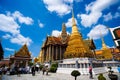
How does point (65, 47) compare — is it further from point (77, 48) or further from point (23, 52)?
point (77, 48)

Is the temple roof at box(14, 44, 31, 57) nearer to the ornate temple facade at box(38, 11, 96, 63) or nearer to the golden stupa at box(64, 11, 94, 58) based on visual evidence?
the ornate temple facade at box(38, 11, 96, 63)

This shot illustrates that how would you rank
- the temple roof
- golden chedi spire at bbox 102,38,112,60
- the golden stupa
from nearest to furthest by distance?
the golden stupa, the temple roof, golden chedi spire at bbox 102,38,112,60

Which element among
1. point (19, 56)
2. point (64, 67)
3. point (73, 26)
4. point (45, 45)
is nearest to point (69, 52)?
point (64, 67)

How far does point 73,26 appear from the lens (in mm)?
31516

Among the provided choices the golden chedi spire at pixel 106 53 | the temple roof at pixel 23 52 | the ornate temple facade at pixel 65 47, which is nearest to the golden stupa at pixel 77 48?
the ornate temple facade at pixel 65 47

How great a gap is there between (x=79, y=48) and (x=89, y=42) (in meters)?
25.9

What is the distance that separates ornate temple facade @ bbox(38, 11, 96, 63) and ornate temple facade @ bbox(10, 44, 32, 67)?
771cm

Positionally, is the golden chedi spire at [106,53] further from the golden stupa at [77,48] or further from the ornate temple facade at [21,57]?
the ornate temple facade at [21,57]

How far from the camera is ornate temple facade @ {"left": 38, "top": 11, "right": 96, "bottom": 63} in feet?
88.9

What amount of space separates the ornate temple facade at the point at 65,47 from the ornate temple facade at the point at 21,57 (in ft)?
25.3

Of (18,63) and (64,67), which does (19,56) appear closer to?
(18,63)

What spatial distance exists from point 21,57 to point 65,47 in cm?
1893

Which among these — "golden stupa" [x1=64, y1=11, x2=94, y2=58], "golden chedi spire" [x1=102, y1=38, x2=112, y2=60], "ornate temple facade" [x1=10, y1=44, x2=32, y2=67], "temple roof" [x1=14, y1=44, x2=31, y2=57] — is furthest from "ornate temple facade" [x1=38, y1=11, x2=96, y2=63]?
"temple roof" [x1=14, y1=44, x2=31, y2=57]

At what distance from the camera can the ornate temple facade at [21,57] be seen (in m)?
34.5
